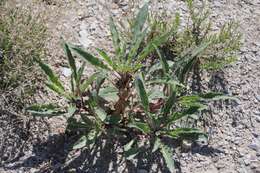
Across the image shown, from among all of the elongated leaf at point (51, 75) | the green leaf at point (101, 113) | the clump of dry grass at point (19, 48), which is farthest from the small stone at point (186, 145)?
the clump of dry grass at point (19, 48)

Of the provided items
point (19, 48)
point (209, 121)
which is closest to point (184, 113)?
point (209, 121)

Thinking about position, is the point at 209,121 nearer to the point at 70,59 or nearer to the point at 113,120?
the point at 113,120

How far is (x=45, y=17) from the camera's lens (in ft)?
12.4

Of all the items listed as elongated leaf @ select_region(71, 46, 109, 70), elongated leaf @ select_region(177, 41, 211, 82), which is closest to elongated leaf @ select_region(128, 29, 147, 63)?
elongated leaf @ select_region(71, 46, 109, 70)

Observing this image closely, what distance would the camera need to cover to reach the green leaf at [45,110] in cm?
312

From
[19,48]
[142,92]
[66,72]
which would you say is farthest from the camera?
[66,72]

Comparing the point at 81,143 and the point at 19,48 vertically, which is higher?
the point at 19,48

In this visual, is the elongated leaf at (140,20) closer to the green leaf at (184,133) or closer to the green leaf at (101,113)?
the green leaf at (101,113)

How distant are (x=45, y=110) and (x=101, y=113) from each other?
381 millimetres

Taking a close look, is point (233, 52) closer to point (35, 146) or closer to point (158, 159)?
point (158, 159)

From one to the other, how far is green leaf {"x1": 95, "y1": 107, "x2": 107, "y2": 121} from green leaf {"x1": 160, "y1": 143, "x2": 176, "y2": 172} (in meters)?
0.43

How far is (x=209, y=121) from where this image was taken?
11.5 feet

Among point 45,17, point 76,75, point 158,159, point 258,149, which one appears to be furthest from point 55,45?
point 258,149

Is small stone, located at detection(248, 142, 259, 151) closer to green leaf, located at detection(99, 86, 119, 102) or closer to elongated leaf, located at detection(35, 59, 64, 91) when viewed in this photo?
green leaf, located at detection(99, 86, 119, 102)
